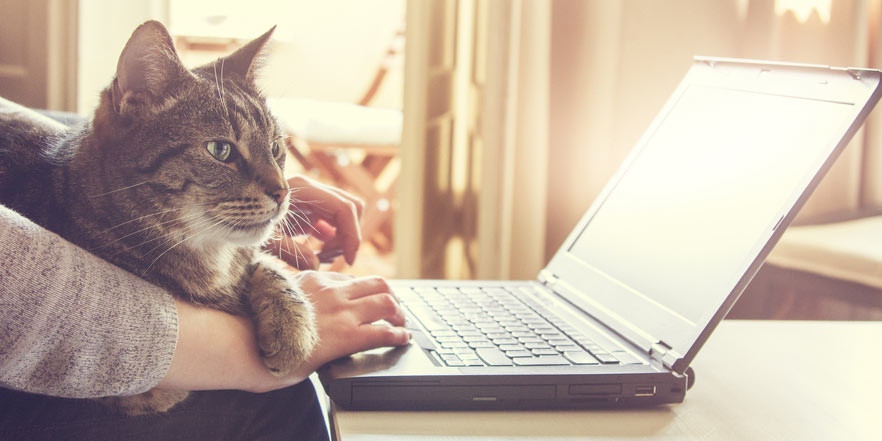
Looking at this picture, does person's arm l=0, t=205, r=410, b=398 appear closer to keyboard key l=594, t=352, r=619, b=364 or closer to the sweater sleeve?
the sweater sleeve

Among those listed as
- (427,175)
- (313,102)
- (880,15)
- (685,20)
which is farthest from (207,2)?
(880,15)

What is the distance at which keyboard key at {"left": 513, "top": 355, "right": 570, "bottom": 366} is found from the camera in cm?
68

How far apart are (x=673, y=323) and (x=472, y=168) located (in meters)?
1.16

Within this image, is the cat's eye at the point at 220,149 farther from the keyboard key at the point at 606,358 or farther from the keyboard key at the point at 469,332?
the keyboard key at the point at 606,358

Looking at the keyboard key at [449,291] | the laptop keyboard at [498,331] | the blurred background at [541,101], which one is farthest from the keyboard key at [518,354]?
the blurred background at [541,101]

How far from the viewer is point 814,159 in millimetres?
691

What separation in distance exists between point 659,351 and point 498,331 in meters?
0.17

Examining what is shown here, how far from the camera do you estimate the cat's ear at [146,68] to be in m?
0.65

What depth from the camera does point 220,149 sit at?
73cm

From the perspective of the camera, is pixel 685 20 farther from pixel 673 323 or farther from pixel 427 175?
pixel 673 323

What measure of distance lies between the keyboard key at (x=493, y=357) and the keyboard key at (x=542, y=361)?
11 millimetres

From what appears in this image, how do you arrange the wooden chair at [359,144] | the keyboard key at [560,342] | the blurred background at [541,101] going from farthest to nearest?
the wooden chair at [359,144] < the blurred background at [541,101] < the keyboard key at [560,342]

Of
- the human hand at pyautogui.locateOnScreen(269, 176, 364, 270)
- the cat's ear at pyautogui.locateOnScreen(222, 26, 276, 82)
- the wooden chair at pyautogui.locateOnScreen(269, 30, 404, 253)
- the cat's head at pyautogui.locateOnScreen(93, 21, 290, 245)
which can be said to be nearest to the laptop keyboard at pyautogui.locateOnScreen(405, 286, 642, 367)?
the human hand at pyautogui.locateOnScreen(269, 176, 364, 270)

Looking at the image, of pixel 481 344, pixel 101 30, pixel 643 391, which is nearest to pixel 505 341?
pixel 481 344
